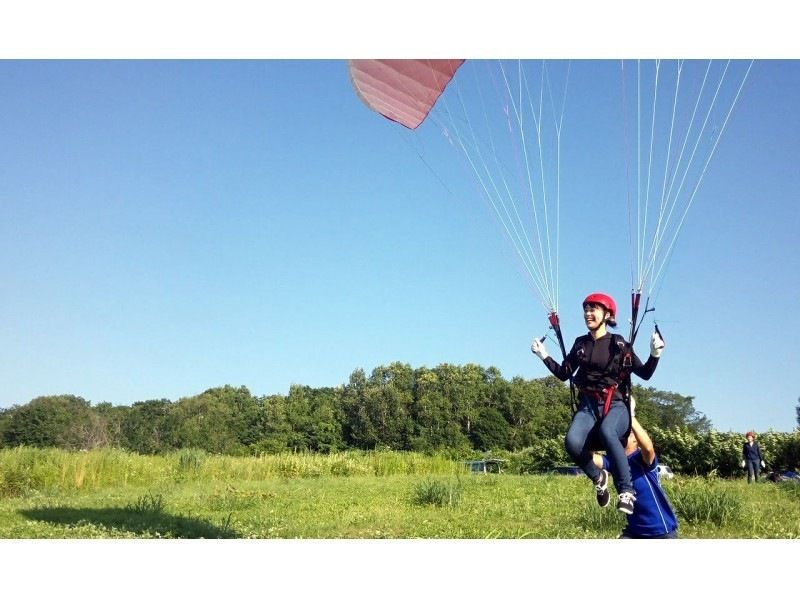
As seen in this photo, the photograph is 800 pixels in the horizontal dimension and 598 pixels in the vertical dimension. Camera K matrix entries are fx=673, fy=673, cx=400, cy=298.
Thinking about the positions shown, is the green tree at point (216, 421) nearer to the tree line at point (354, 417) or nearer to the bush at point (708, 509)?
the tree line at point (354, 417)

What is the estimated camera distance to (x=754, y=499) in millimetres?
6551

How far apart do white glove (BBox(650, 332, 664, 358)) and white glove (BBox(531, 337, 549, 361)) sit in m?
0.50

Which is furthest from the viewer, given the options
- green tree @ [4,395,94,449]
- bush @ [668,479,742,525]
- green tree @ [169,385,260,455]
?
green tree @ [169,385,260,455]

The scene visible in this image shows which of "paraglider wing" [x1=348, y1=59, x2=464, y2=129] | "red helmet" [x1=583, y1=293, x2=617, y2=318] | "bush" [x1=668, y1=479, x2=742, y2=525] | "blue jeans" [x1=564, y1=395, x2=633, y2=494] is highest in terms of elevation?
"paraglider wing" [x1=348, y1=59, x2=464, y2=129]

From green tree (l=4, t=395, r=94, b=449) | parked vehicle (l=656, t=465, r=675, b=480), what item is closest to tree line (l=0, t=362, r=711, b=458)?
green tree (l=4, t=395, r=94, b=449)

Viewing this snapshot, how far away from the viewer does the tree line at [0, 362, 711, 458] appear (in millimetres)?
12891

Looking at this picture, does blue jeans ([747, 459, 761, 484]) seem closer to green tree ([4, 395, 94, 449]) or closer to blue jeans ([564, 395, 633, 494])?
blue jeans ([564, 395, 633, 494])

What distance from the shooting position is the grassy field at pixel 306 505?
16.0ft
